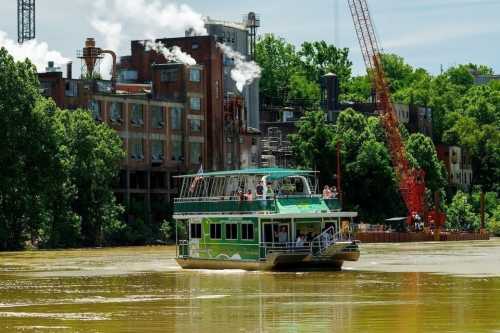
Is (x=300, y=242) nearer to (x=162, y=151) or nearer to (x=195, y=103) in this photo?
(x=162, y=151)

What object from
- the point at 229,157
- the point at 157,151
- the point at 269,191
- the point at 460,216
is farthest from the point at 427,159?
the point at 269,191

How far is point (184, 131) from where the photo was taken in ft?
516

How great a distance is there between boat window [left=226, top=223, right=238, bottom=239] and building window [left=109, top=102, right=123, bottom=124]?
81.7 meters

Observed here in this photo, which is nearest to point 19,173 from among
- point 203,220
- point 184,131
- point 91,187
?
point 91,187

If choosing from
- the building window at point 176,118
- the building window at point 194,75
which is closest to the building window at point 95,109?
the building window at point 176,118

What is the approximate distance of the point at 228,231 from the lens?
222 ft

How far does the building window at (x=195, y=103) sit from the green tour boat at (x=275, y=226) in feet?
293

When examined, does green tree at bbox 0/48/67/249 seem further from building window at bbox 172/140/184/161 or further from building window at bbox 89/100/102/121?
building window at bbox 172/140/184/161

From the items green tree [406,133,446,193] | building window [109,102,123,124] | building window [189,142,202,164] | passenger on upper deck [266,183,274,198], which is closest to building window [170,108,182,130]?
building window [189,142,202,164]

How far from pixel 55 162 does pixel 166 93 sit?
128ft

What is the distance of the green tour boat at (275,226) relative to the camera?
64.8 meters

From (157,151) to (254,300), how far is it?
4267 inches

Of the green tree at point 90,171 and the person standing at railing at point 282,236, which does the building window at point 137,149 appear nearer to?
the green tree at point 90,171

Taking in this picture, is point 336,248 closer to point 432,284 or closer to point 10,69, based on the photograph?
point 432,284
